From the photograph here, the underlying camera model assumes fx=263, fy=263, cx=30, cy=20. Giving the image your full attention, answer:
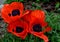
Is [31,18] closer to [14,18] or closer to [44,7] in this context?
[14,18]

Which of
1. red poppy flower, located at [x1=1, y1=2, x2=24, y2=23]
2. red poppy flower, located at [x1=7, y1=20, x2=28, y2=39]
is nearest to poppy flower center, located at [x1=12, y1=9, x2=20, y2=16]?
red poppy flower, located at [x1=1, y1=2, x2=24, y2=23]

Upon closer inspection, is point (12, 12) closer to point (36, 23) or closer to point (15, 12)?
point (15, 12)

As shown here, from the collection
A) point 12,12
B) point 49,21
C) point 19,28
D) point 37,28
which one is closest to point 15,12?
point 12,12

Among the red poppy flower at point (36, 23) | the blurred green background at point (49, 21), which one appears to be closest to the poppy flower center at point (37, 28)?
the red poppy flower at point (36, 23)

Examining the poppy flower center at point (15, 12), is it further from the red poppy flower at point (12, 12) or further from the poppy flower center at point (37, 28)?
the poppy flower center at point (37, 28)

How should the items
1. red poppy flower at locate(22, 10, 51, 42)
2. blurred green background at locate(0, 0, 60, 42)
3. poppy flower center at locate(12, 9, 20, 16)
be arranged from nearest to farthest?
red poppy flower at locate(22, 10, 51, 42) → poppy flower center at locate(12, 9, 20, 16) → blurred green background at locate(0, 0, 60, 42)

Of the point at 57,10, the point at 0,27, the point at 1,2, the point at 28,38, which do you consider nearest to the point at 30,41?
the point at 28,38

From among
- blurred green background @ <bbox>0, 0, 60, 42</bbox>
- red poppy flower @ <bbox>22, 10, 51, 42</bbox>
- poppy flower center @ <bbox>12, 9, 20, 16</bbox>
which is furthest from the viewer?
blurred green background @ <bbox>0, 0, 60, 42</bbox>

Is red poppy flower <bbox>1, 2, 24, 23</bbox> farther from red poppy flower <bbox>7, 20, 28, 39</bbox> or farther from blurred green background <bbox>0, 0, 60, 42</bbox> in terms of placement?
blurred green background <bbox>0, 0, 60, 42</bbox>
